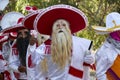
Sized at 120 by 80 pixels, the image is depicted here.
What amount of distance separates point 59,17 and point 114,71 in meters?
1.15

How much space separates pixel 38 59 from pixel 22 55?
221 cm

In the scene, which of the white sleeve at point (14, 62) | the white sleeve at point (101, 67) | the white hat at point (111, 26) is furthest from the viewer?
the white sleeve at point (14, 62)

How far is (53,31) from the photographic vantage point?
7625mm

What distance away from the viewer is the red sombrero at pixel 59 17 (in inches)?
299

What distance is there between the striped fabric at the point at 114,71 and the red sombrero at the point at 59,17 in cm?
70

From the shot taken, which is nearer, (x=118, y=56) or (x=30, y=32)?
(x=118, y=56)

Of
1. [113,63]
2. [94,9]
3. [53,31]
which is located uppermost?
[53,31]

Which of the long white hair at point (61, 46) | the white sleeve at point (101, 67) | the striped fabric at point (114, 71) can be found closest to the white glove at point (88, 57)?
the long white hair at point (61, 46)

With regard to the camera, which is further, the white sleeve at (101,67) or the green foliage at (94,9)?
the green foliage at (94,9)

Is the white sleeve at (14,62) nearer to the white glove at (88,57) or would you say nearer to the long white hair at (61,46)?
the long white hair at (61,46)

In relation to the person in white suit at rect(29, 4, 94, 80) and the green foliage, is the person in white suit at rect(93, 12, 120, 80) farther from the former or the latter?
the green foliage

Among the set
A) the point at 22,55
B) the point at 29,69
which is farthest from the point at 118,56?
the point at 22,55

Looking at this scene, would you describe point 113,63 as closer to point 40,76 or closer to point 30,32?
point 40,76

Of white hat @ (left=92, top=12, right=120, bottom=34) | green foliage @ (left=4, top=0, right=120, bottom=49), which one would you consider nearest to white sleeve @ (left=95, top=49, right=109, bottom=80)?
white hat @ (left=92, top=12, right=120, bottom=34)
